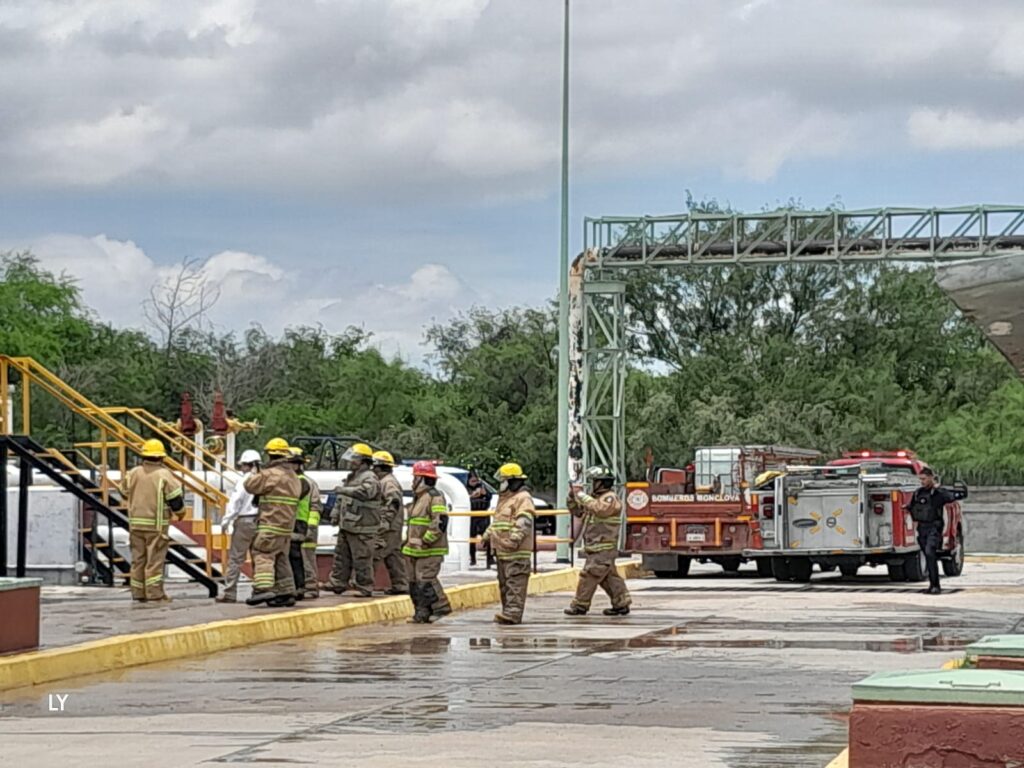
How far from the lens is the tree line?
59.7 m

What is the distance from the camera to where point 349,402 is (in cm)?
7381

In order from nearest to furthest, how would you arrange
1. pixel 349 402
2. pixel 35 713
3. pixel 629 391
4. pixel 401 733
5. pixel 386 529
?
pixel 401 733, pixel 35 713, pixel 386 529, pixel 629 391, pixel 349 402

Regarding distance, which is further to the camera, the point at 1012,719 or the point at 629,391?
the point at 629,391

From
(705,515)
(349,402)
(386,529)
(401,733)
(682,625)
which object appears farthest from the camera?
(349,402)

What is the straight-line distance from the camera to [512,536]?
18.6m

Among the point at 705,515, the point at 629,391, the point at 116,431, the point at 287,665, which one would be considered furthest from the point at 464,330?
the point at 287,665

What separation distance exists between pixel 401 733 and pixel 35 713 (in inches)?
109

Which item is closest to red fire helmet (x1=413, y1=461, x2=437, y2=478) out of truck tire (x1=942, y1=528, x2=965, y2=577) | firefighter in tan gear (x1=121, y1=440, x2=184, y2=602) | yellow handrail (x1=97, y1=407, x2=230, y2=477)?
firefighter in tan gear (x1=121, y1=440, x2=184, y2=602)

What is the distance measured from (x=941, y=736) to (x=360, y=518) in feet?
46.7

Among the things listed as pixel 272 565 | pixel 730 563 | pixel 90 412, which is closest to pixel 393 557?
pixel 272 565

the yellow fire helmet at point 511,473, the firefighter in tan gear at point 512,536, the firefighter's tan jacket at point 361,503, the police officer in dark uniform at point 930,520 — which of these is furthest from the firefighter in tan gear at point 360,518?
the police officer in dark uniform at point 930,520

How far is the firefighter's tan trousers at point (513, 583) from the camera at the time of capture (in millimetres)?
18703

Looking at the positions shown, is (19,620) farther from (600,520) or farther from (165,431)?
(165,431)

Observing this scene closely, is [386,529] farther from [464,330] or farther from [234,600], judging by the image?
[464,330]
